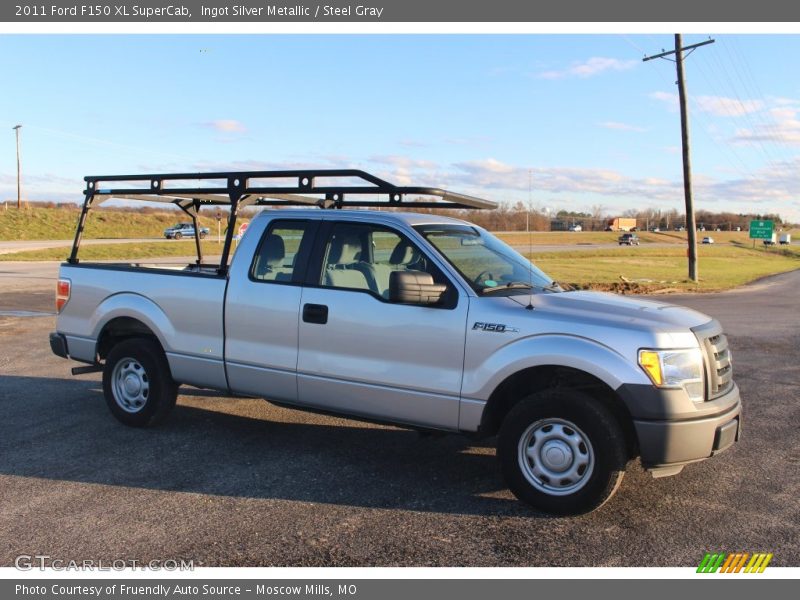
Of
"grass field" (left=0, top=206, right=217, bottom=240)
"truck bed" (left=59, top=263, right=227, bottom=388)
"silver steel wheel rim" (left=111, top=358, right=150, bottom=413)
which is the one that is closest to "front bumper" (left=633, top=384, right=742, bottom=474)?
"truck bed" (left=59, top=263, right=227, bottom=388)

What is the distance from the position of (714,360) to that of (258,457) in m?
3.53

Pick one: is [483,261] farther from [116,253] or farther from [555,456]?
[116,253]

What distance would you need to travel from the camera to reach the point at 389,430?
21.7ft

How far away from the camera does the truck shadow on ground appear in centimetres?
494

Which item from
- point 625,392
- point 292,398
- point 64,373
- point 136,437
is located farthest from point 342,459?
point 64,373

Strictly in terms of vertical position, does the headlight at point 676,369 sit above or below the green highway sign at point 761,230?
below

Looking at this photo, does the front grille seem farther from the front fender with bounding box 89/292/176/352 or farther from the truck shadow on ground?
the front fender with bounding box 89/292/176/352

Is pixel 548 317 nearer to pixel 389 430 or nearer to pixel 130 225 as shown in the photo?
pixel 389 430

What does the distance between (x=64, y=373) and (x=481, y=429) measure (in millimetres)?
6346

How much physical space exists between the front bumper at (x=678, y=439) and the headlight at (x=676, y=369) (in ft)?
0.55

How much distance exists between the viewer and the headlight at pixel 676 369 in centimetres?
434

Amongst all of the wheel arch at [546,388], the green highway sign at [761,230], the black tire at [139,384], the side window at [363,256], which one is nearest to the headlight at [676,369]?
the wheel arch at [546,388]

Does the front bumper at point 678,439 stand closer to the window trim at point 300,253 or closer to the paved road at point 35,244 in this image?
the window trim at point 300,253
